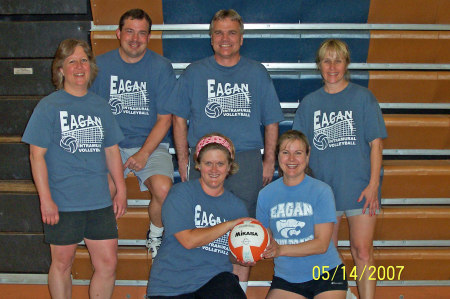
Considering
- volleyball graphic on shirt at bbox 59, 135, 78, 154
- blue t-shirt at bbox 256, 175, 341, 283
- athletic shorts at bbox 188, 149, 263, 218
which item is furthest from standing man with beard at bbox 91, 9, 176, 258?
blue t-shirt at bbox 256, 175, 341, 283

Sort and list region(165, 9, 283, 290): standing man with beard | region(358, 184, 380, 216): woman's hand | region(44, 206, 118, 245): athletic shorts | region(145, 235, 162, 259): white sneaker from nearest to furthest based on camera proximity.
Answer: region(44, 206, 118, 245): athletic shorts < region(358, 184, 380, 216): woman's hand < region(165, 9, 283, 290): standing man with beard < region(145, 235, 162, 259): white sneaker

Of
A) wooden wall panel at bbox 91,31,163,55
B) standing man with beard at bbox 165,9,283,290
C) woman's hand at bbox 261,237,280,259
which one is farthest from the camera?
wooden wall panel at bbox 91,31,163,55

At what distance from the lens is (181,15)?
4543mm

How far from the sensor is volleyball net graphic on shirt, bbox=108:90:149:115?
3.90 metres

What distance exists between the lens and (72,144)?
128 inches

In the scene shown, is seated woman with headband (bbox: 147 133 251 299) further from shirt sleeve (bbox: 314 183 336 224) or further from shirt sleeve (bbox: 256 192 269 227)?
shirt sleeve (bbox: 314 183 336 224)

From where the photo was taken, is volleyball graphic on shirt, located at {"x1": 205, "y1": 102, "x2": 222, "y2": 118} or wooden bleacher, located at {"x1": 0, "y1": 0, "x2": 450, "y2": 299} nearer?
volleyball graphic on shirt, located at {"x1": 205, "y1": 102, "x2": 222, "y2": 118}

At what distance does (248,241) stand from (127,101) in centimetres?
172

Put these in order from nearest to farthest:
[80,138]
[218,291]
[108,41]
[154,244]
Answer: [218,291], [80,138], [154,244], [108,41]

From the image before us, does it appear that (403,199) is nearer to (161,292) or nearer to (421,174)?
(421,174)

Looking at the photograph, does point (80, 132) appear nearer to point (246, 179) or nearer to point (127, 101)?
point (127, 101)

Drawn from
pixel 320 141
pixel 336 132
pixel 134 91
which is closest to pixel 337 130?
pixel 336 132

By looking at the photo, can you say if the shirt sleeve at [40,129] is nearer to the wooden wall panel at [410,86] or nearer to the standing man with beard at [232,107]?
the standing man with beard at [232,107]
